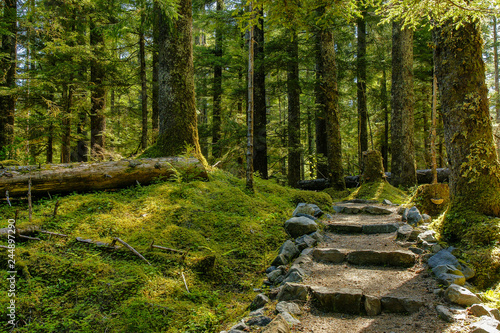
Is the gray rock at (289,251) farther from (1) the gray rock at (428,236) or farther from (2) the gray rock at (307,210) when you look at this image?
(1) the gray rock at (428,236)

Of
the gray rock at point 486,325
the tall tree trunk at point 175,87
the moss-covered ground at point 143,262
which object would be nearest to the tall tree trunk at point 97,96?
the tall tree trunk at point 175,87

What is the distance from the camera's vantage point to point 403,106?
1082 centimetres

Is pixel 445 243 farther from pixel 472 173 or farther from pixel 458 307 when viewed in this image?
pixel 458 307

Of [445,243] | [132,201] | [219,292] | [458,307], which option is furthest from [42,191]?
[445,243]

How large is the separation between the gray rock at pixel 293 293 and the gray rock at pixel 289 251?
117 centimetres

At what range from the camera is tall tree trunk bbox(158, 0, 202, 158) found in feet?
25.3

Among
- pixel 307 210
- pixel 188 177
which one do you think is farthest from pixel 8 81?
pixel 307 210

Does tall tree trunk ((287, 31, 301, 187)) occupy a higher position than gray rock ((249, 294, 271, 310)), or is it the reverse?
tall tree trunk ((287, 31, 301, 187))

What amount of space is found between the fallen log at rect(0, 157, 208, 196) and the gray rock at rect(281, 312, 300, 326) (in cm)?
434

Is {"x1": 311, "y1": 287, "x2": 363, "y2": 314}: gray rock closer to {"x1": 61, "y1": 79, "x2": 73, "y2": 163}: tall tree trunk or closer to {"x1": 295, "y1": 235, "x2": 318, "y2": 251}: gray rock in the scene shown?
{"x1": 295, "y1": 235, "x2": 318, "y2": 251}: gray rock

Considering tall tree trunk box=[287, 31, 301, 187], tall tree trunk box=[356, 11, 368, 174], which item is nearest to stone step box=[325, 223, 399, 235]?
tall tree trunk box=[287, 31, 301, 187]

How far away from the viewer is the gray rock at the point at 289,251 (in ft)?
15.5

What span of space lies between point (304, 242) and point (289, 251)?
0.51m

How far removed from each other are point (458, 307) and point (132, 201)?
547cm
